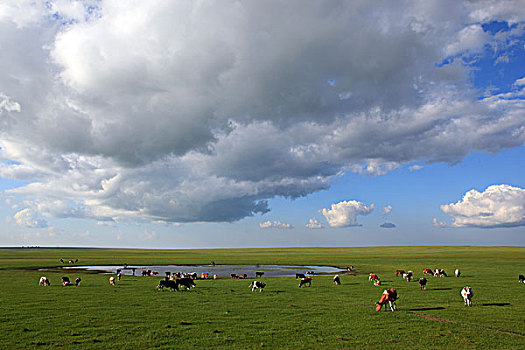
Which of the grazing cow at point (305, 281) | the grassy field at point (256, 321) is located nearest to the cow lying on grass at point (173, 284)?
the grassy field at point (256, 321)

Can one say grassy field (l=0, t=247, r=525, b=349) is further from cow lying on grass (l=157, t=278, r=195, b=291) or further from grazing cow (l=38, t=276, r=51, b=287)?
grazing cow (l=38, t=276, r=51, b=287)

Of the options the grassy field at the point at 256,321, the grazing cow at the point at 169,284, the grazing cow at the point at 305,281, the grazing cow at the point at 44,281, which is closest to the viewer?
the grassy field at the point at 256,321

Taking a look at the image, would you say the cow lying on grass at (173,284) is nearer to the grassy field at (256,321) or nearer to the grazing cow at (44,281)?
the grassy field at (256,321)

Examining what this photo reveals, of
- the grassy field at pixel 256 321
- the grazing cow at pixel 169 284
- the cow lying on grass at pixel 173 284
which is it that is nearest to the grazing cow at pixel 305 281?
the grassy field at pixel 256 321

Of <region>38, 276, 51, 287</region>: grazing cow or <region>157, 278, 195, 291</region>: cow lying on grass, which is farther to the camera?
<region>38, 276, 51, 287</region>: grazing cow

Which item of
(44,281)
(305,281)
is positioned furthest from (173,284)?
(44,281)

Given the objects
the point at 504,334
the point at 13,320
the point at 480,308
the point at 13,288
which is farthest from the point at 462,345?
the point at 13,288

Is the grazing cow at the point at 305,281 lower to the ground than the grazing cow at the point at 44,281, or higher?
lower

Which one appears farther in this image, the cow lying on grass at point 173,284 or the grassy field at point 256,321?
the cow lying on grass at point 173,284

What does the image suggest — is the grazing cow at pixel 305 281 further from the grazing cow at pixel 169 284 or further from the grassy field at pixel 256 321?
the grazing cow at pixel 169 284

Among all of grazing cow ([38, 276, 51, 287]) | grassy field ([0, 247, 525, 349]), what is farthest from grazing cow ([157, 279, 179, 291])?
grazing cow ([38, 276, 51, 287])

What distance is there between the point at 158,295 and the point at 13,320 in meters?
13.0

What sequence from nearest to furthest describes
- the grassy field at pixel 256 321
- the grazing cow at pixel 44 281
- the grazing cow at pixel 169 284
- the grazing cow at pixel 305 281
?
the grassy field at pixel 256 321 → the grazing cow at pixel 169 284 → the grazing cow at pixel 44 281 → the grazing cow at pixel 305 281

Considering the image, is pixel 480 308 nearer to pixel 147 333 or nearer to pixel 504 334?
pixel 504 334
